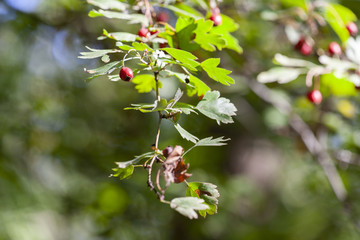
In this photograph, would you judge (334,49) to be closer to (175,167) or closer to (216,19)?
(216,19)

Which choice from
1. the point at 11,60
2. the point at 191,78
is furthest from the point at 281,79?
the point at 11,60

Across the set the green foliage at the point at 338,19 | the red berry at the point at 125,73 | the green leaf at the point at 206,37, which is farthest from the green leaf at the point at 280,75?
the red berry at the point at 125,73

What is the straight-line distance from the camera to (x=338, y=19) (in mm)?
1479

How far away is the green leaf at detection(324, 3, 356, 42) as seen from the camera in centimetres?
148

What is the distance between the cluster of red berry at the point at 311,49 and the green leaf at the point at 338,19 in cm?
3

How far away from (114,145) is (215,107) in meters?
2.03

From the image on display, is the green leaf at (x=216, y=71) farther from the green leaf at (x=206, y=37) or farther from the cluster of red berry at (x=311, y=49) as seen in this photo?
the cluster of red berry at (x=311, y=49)

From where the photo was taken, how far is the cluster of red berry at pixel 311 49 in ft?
4.70

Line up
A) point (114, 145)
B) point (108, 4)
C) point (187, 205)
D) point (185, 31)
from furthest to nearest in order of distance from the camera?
point (114, 145) → point (108, 4) → point (185, 31) → point (187, 205)

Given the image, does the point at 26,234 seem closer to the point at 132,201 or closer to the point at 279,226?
the point at 132,201

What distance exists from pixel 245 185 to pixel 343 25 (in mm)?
1828

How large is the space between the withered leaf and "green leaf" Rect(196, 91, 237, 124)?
11 cm

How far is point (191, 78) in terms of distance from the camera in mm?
836

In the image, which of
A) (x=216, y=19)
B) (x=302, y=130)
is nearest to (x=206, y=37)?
(x=216, y=19)
